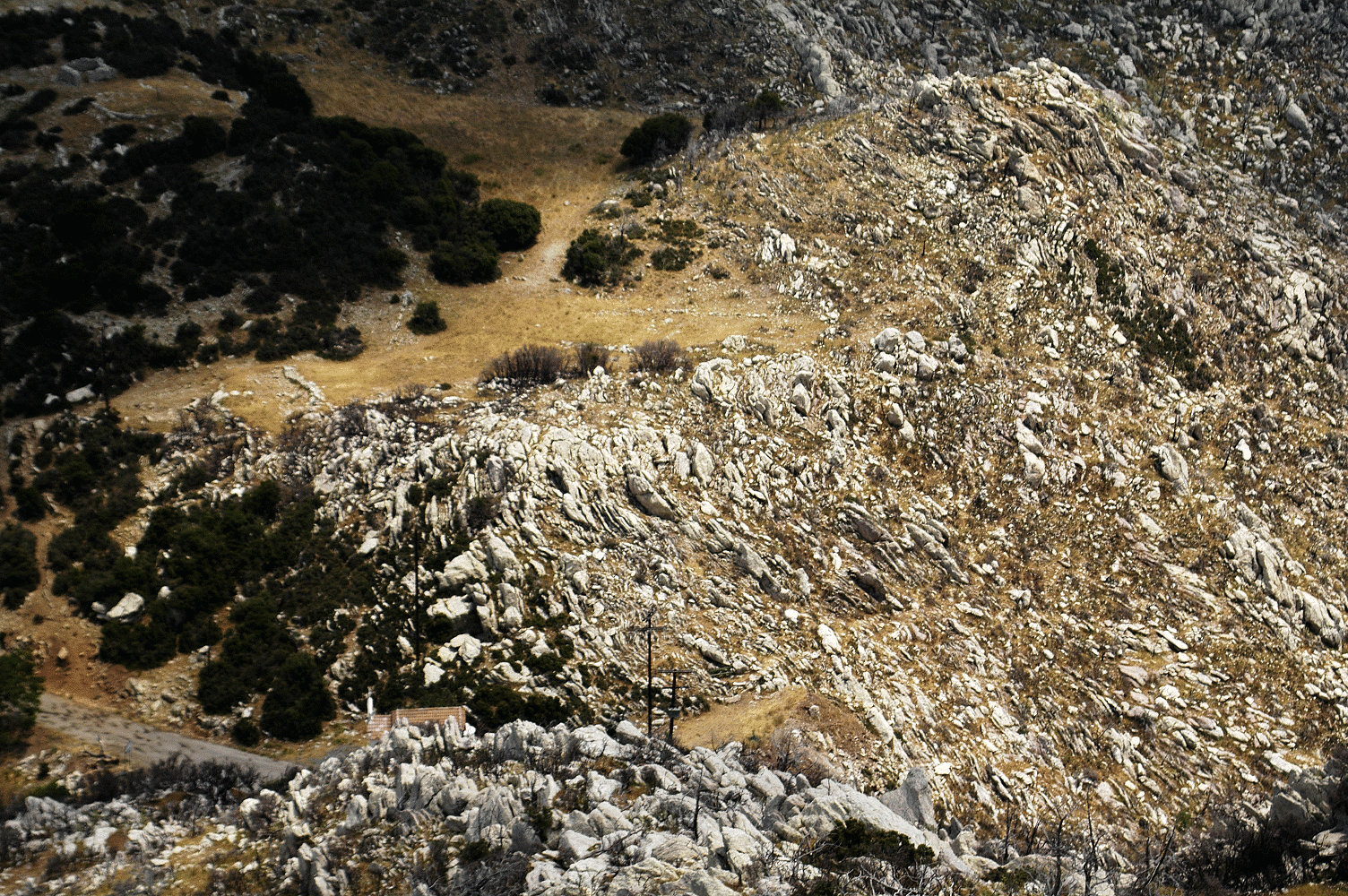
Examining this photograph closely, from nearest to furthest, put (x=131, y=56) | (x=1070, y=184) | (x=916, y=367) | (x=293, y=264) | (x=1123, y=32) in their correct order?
(x=916, y=367) < (x=293, y=264) < (x=1070, y=184) < (x=131, y=56) < (x=1123, y=32)

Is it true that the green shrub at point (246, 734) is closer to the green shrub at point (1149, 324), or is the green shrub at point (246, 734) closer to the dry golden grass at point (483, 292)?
the dry golden grass at point (483, 292)

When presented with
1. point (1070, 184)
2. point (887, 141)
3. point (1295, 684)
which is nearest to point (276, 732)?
point (1295, 684)

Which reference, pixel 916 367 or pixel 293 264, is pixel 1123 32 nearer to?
pixel 916 367

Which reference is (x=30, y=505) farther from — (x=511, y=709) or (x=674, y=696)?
(x=674, y=696)

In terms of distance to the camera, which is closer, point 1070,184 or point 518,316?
point 518,316

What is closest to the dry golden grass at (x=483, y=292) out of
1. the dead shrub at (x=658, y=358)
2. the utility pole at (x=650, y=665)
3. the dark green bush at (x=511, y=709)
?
the dead shrub at (x=658, y=358)

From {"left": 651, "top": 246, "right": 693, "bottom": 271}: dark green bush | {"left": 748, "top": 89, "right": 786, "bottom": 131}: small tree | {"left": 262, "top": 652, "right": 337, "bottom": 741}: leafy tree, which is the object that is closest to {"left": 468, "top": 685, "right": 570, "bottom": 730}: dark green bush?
{"left": 262, "top": 652, "right": 337, "bottom": 741}: leafy tree

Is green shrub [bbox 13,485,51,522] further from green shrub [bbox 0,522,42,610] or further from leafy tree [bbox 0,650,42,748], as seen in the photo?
leafy tree [bbox 0,650,42,748]
